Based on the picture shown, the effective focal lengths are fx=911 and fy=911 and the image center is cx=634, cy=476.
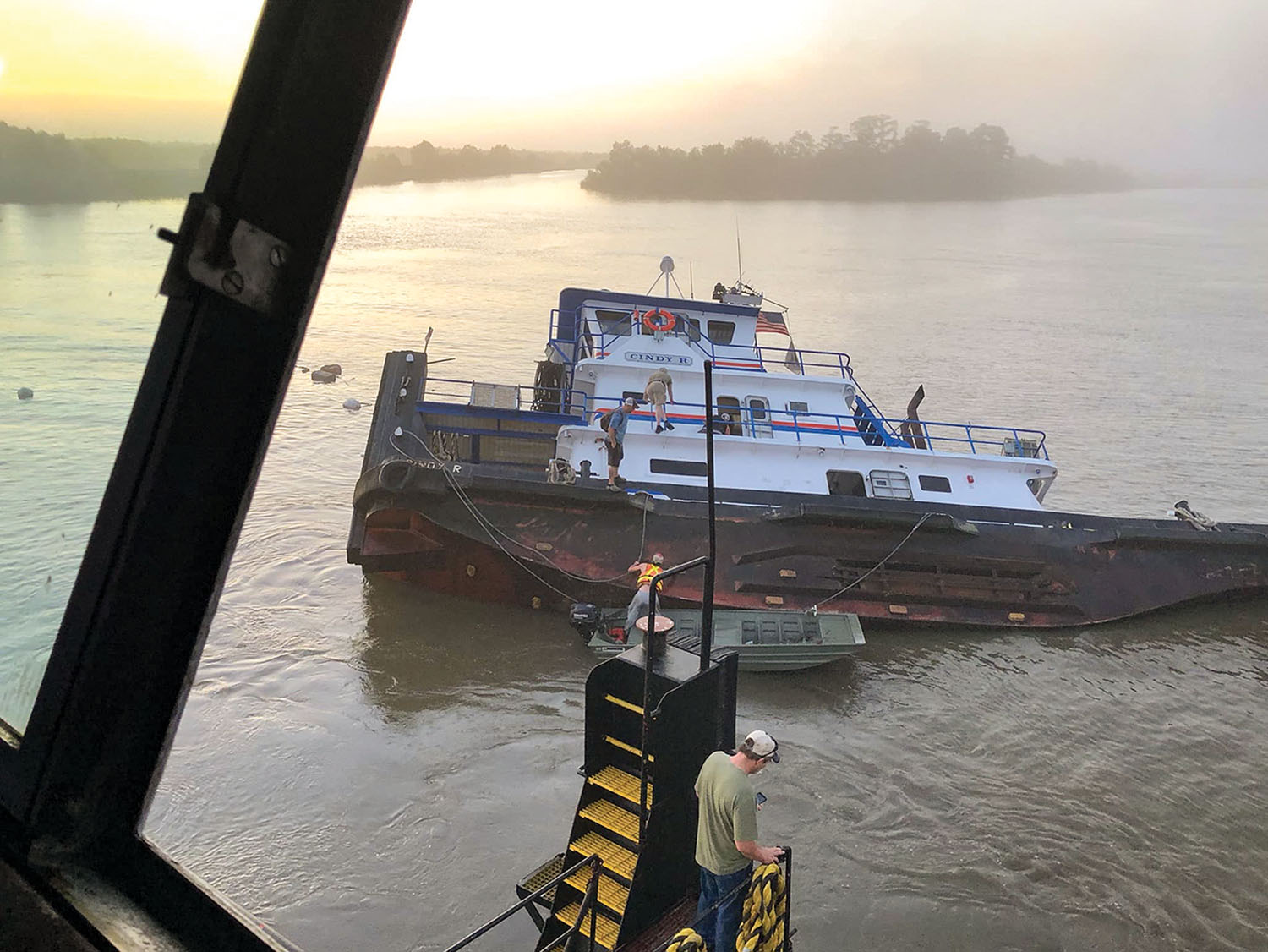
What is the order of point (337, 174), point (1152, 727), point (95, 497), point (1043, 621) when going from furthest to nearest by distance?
point (1043, 621), point (1152, 727), point (95, 497), point (337, 174)

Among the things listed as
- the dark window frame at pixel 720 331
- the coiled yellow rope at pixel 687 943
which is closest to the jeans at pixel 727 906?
the coiled yellow rope at pixel 687 943

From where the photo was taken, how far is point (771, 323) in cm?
1686

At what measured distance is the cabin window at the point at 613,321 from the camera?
1488 centimetres

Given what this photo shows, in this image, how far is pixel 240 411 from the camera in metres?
1.46

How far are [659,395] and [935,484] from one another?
4.09m

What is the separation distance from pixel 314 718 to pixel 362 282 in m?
39.6

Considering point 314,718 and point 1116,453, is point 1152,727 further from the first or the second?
point 1116,453

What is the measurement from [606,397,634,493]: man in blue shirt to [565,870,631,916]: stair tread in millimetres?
6903

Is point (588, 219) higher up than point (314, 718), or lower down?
higher up

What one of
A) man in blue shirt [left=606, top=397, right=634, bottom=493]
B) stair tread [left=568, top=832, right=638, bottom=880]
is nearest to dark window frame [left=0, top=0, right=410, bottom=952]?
stair tread [left=568, top=832, right=638, bottom=880]

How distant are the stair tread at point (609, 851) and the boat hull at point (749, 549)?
20.5 ft

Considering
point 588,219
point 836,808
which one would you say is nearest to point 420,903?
point 836,808

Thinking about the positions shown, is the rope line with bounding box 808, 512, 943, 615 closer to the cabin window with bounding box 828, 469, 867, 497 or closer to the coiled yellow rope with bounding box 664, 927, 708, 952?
the cabin window with bounding box 828, 469, 867, 497

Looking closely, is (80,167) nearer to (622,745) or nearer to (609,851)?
(622,745)
